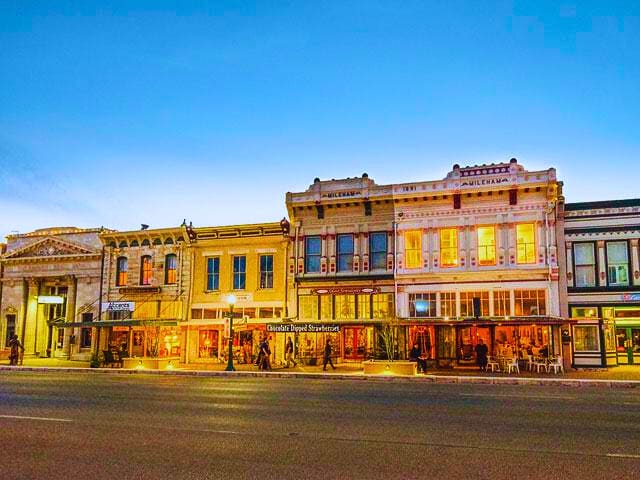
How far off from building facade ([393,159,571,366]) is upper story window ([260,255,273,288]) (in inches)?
298

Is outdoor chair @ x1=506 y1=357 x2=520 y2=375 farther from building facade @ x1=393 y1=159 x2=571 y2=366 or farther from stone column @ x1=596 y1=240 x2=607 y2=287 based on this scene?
stone column @ x1=596 y1=240 x2=607 y2=287

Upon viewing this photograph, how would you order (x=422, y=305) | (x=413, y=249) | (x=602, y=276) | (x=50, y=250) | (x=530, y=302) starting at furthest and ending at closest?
(x=50, y=250)
(x=413, y=249)
(x=422, y=305)
(x=530, y=302)
(x=602, y=276)

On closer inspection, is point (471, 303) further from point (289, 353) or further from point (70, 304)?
point (70, 304)

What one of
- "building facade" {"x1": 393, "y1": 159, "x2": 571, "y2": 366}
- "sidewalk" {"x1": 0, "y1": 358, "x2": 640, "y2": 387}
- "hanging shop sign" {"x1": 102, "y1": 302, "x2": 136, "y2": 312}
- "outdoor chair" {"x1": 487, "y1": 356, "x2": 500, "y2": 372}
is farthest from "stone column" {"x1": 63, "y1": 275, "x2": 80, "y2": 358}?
"outdoor chair" {"x1": 487, "y1": 356, "x2": 500, "y2": 372}

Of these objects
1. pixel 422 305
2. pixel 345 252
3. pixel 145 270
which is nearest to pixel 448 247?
pixel 422 305

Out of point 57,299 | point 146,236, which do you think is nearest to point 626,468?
point 146,236

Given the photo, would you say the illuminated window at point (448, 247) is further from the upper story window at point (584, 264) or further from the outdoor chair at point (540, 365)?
the outdoor chair at point (540, 365)

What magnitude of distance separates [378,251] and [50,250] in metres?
22.9

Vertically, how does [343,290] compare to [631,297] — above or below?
above

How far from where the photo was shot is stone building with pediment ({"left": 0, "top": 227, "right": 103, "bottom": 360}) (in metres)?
40.3

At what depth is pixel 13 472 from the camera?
798 cm

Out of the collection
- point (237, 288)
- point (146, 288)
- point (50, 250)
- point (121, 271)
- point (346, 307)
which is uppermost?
point (50, 250)

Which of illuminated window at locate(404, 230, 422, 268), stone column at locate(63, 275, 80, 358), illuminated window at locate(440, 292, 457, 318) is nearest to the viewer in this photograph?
illuminated window at locate(440, 292, 457, 318)

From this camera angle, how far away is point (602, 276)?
30.2m
